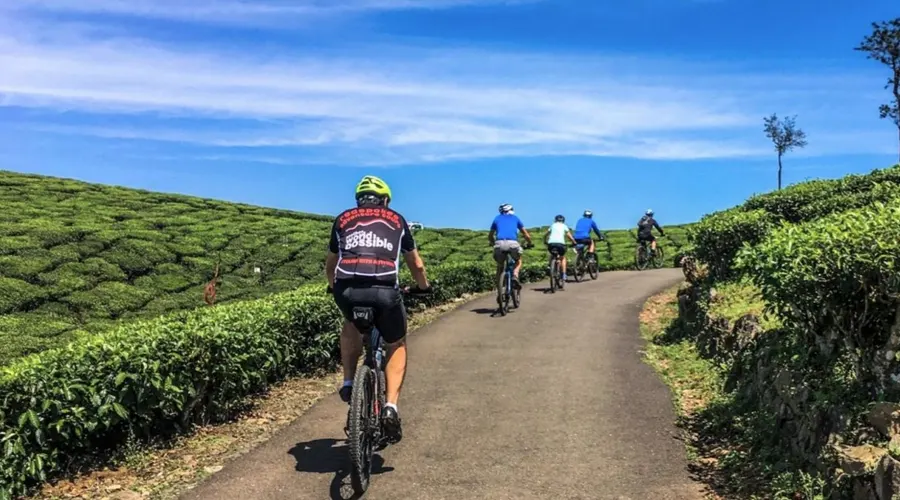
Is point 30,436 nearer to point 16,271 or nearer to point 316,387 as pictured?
point 316,387

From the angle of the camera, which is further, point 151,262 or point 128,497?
point 151,262

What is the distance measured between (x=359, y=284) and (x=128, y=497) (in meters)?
2.21

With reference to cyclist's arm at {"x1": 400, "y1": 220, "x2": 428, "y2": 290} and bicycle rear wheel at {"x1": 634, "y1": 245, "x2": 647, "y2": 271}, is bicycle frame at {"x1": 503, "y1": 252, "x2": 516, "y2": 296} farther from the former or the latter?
bicycle rear wheel at {"x1": 634, "y1": 245, "x2": 647, "y2": 271}

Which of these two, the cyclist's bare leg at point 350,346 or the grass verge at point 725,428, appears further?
the cyclist's bare leg at point 350,346

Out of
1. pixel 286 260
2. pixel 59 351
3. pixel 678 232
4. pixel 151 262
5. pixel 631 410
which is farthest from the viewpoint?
pixel 678 232

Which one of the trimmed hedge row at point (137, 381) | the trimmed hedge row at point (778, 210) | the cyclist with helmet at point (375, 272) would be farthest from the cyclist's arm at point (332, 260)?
the trimmed hedge row at point (778, 210)

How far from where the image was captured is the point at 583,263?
1859 cm

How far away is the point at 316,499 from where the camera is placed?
4.61 m

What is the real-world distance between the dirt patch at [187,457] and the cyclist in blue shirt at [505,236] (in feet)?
18.9

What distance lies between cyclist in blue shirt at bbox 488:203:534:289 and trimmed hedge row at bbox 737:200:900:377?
24.9ft

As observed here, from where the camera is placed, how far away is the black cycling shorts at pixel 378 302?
4742mm

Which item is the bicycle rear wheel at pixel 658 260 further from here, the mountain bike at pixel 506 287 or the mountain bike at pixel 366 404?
the mountain bike at pixel 366 404

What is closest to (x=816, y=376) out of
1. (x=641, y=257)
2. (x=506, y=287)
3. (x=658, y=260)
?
(x=506, y=287)

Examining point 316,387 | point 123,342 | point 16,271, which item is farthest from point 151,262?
point 123,342
